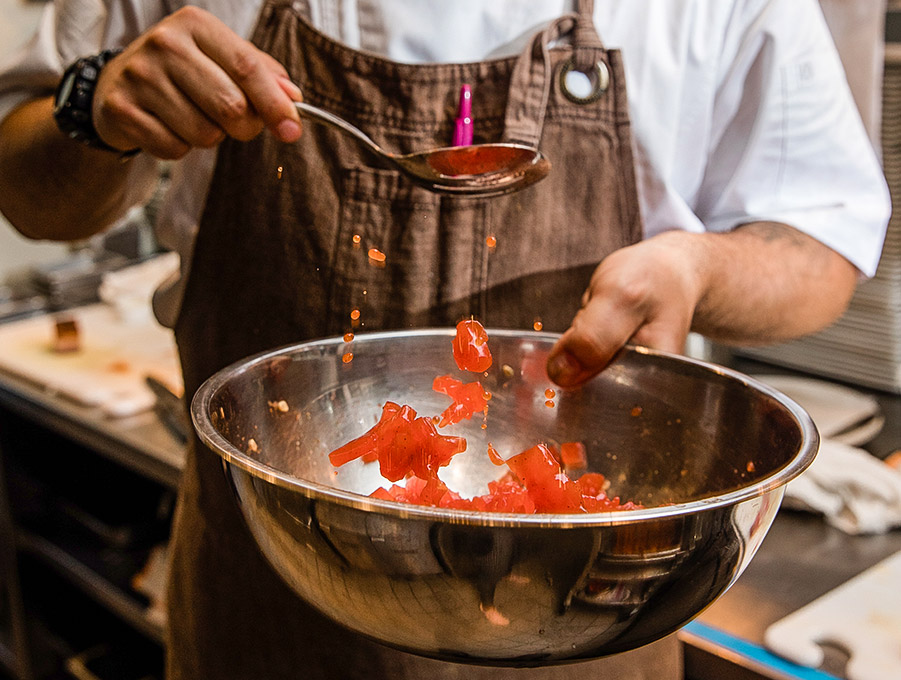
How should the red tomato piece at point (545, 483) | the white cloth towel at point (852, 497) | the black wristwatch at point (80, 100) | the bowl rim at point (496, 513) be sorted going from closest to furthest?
the bowl rim at point (496, 513), the red tomato piece at point (545, 483), the black wristwatch at point (80, 100), the white cloth towel at point (852, 497)

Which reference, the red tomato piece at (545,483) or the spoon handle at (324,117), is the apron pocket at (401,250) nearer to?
the spoon handle at (324,117)

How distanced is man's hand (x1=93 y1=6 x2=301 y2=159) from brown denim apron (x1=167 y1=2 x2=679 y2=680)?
16cm

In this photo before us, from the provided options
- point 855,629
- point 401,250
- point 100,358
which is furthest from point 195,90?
point 100,358

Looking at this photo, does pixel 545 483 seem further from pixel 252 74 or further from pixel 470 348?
pixel 252 74

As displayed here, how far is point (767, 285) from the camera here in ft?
3.16

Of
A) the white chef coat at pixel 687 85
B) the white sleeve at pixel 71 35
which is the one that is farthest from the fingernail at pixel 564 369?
the white sleeve at pixel 71 35

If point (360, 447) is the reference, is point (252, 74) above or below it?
above

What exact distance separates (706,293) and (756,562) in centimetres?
49

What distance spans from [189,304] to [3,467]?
1.42 meters

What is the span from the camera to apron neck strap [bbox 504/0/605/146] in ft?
2.90

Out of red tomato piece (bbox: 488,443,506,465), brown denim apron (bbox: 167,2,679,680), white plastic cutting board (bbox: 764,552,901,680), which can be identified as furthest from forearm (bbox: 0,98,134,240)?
white plastic cutting board (bbox: 764,552,901,680)

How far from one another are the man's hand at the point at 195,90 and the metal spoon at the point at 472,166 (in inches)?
1.6

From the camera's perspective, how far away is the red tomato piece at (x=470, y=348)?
2.28 feet

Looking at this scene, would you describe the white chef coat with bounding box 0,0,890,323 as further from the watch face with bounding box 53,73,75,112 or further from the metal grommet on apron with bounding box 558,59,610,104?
the watch face with bounding box 53,73,75,112
